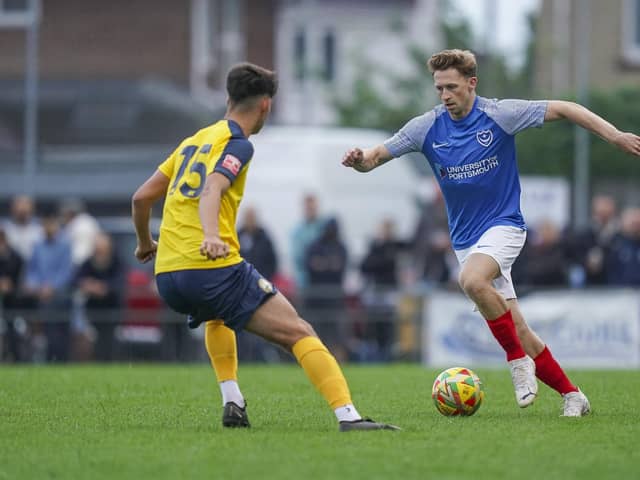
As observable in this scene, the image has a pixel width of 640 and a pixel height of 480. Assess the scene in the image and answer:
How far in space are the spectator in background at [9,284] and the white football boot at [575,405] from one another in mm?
11434

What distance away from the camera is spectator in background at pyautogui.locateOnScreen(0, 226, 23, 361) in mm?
19516

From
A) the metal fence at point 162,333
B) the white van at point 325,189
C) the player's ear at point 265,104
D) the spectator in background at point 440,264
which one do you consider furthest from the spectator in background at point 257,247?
the player's ear at point 265,104

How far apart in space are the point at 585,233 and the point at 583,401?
9.63 m

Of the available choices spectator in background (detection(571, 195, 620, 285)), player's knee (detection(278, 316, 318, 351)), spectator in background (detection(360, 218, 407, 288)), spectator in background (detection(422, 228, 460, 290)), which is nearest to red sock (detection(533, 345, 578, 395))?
player's knee (detection(278, 316, 318, 351))

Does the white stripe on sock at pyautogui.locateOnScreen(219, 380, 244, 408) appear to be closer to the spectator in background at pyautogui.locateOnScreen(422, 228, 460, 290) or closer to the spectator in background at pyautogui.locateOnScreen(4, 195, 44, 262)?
the spectator in background at pyautogui.locateOnScreen(422, 228, 460, 290)

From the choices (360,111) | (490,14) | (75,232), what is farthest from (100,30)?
(75,232)

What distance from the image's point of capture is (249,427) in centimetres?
877

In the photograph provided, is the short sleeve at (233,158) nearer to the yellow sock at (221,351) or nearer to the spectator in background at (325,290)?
the yellow sock at (221,351)

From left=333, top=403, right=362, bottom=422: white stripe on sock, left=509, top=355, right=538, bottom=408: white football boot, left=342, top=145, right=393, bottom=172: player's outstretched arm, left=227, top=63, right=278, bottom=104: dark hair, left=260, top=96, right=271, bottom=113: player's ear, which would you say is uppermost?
left=227, top=63, right=278, bottom=104: dark hair

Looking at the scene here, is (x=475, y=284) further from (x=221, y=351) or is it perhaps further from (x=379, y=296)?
(x=379, y=296)

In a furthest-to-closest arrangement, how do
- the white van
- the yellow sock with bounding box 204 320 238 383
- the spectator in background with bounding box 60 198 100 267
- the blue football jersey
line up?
1. the white van
2. the spectator in background with bounding box 60 198 100 267
3. the blue football jersey
4. the yellow sock with bounding box 204 320 238 383

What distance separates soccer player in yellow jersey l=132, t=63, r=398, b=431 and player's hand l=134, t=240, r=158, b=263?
1.96 feet

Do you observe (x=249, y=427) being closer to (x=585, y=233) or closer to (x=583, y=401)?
(x=583, y=401)

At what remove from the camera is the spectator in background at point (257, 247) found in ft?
62.3
